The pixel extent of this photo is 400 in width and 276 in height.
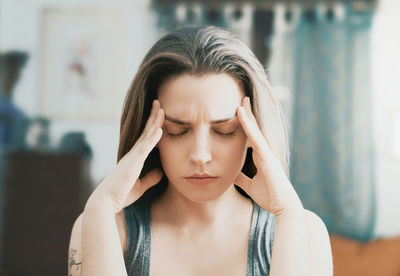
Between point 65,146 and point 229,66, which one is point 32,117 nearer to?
point 65,146

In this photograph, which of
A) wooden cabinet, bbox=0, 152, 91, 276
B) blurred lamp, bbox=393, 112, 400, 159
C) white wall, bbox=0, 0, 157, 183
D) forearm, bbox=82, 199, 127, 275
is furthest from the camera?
white wall, bbox=0, 0, 157, 183

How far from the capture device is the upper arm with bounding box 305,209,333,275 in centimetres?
77

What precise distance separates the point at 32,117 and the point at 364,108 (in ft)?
7.03

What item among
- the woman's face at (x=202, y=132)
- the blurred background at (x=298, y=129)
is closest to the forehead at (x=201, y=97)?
the woman's face at (x=202, y=132)

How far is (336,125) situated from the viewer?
281 cm

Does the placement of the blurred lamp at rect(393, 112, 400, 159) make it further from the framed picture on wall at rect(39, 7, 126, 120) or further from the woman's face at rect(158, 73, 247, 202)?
the woman's face at rect(158, 73, 247, 202)

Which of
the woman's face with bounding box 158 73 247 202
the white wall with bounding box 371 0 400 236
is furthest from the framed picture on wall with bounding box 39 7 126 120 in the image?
the woman's face with bounding box 158 73 247 202

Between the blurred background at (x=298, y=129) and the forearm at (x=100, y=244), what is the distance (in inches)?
80.1

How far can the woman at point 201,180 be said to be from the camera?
2.39 feet

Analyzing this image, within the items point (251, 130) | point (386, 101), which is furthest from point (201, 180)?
point (386, 101)

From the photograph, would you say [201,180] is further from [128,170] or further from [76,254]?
[76,254]

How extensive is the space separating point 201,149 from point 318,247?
0.28 meters

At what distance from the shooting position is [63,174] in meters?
2.71

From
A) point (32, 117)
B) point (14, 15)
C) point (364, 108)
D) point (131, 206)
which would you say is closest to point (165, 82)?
point (131, 206)
